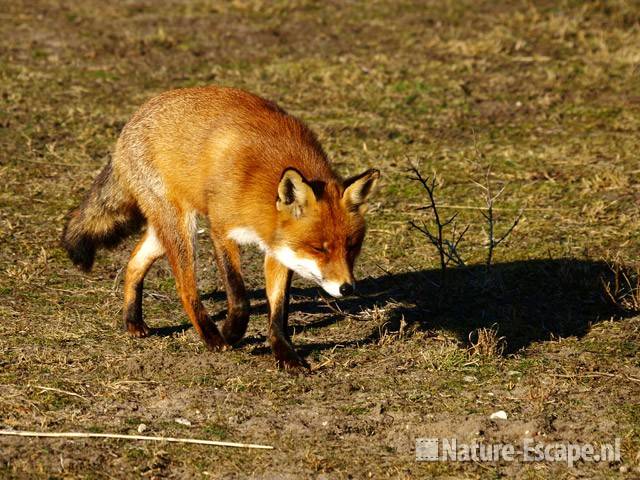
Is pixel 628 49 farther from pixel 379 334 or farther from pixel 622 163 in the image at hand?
pixel 379 334

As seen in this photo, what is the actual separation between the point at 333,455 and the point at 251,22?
10.3 metres

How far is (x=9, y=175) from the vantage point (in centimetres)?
994

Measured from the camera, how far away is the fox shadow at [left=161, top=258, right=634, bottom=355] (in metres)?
7.29

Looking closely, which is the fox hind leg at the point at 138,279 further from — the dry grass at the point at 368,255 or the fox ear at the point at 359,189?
the fox ear at the point at 359,189

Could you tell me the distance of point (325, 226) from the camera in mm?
6246

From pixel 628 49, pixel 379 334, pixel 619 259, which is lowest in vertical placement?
pixel 379 334

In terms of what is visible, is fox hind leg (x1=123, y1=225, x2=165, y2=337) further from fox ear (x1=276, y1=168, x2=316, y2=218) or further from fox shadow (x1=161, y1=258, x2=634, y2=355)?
fox ear (x1=276, y1=168, x2=316, y2=218)

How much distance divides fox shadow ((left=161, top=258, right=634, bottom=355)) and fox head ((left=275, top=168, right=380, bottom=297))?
0.97 meters

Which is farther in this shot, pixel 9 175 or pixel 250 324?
pixel 9 175

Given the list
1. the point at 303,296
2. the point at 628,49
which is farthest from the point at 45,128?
Result: the point at 628,49

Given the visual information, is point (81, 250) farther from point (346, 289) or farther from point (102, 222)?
point (346, 289)

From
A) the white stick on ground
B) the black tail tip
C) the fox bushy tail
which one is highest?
the fox bushy tail

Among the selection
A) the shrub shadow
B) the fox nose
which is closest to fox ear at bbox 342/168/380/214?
the fox nose

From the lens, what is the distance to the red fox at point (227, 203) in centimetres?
629
